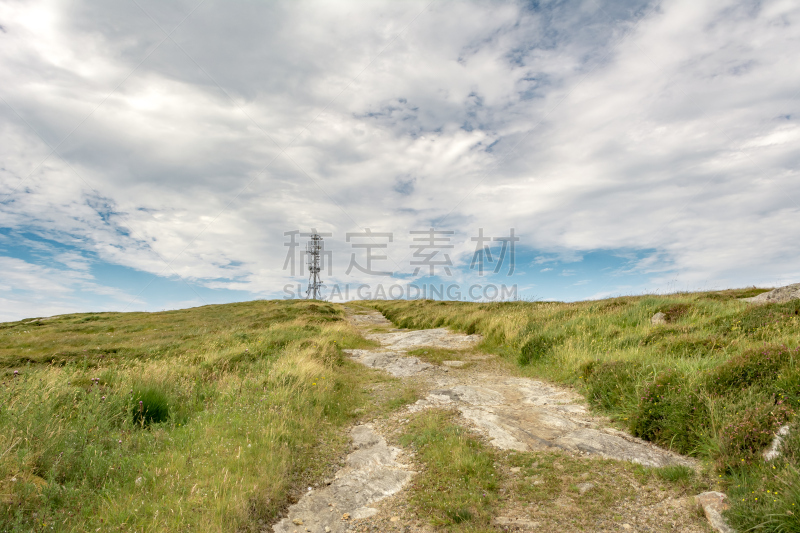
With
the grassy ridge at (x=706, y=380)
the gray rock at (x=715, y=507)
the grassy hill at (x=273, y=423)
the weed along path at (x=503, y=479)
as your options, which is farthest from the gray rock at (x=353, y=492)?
the grassy ridge at (x=706, y=380)

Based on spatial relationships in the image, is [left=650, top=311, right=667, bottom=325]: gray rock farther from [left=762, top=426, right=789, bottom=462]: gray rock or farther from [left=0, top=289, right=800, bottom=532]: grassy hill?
[left=762, top=426, right=789, bottom=462]: gray rock

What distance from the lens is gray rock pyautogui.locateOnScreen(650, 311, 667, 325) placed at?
543 inches

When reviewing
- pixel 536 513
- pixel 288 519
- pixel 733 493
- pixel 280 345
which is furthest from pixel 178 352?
pixel 733 493

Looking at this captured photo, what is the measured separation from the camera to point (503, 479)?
5.32 metres

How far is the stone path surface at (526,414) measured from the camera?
19.8ft

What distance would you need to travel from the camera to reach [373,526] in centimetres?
450

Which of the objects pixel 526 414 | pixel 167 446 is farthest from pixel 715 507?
pixel 167 446

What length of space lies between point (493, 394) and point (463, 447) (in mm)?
3779

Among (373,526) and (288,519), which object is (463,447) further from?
(288,519)

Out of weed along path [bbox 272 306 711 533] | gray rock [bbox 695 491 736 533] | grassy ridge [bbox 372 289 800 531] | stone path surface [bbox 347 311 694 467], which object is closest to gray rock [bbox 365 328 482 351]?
grassy ridge [bbox 372 289 800 531]

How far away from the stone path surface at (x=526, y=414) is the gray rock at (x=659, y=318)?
254 inches

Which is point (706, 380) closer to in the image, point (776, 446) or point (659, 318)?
point (776, 446)

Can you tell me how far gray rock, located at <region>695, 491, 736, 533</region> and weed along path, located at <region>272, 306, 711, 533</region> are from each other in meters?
0.09

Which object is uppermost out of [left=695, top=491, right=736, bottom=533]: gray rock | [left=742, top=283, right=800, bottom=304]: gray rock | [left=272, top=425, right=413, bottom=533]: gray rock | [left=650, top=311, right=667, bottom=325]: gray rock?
[left=742, top=283, right=800, bottom=304]: gray rock
